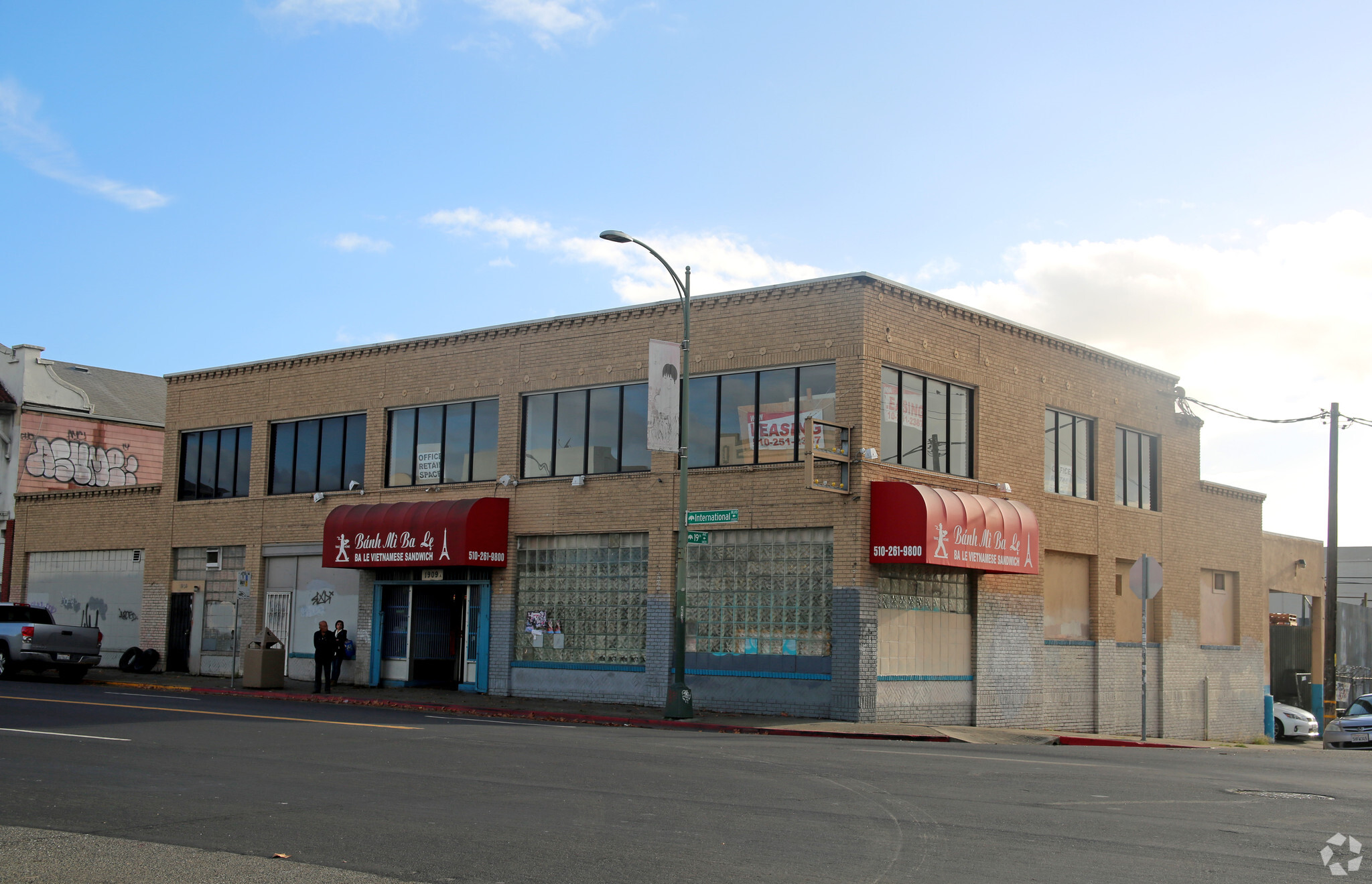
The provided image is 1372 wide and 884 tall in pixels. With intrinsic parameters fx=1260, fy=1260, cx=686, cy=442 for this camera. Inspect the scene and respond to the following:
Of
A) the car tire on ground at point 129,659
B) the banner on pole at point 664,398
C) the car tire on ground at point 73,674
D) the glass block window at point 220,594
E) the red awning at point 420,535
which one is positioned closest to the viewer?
the banner on pole at point 664,398

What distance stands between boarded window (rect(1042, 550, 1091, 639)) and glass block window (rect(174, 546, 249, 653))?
67.0ft

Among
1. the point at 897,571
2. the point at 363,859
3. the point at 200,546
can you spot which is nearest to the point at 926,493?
the point at 897,571

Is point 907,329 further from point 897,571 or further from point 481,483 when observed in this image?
point 481,483

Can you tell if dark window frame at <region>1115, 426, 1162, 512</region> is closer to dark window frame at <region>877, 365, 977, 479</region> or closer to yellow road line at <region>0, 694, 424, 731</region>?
dark window frame at <region>877, 365, 977, 479</region>

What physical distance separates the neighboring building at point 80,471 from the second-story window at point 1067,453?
24.1 meters

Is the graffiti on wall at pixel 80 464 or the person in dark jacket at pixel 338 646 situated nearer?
the person in dark jacket at pixel 338 646

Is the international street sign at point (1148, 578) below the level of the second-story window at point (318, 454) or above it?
below

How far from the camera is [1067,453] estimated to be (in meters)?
29.1

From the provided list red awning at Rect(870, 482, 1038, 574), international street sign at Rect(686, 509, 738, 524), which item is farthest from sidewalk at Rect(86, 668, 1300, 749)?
international street sign at Rect(686, 509, 738, 524)

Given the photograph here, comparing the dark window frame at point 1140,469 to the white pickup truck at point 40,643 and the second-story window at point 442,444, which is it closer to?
the second-story window at point 442,444

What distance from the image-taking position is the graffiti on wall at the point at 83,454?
140 feet

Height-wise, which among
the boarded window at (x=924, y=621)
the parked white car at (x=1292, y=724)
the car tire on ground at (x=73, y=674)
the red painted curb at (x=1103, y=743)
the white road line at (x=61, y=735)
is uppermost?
the boarded window at (x=924, y=621)

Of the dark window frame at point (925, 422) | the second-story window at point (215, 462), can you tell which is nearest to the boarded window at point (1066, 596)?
the dark window frame at point (925, 422)

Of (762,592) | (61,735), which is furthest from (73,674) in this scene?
(762,592)
